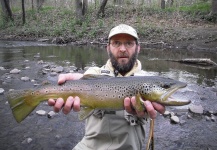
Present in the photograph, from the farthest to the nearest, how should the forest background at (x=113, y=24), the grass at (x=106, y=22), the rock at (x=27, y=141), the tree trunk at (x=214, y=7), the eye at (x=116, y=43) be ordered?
the grass at (x=106, y=22)
the tree trunk at (x=214, y=7)
the forest background at (x=113, y=24)
the rock at (x=27, y=141)
the eye at (x=116, y=43)

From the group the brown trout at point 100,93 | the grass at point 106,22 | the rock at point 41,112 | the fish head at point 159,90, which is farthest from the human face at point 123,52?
the grass at point 106,22

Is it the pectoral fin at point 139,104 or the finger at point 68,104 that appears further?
the finger at point 68,104

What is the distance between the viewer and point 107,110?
10.2ft

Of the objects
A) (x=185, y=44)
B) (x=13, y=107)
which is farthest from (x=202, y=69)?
(x=13, y=107)

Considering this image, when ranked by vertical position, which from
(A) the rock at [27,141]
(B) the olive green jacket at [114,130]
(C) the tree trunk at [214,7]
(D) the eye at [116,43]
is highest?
(C) the tree trunk at [214,7]

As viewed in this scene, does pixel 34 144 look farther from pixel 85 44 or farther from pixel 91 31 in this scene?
pixel 91 31

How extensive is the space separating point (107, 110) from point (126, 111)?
0.23m

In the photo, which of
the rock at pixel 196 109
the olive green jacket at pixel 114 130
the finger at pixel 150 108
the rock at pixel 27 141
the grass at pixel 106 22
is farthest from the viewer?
the grass at pixel 106 22

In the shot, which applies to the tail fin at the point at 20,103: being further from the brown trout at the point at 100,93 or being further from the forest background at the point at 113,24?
the forest background at the point at 113,24

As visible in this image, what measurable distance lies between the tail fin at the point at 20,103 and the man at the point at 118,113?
0.83ft

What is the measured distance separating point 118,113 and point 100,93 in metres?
0.39

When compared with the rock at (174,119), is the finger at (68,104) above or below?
above

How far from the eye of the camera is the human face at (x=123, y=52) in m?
3.49

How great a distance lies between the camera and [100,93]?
3074mm
